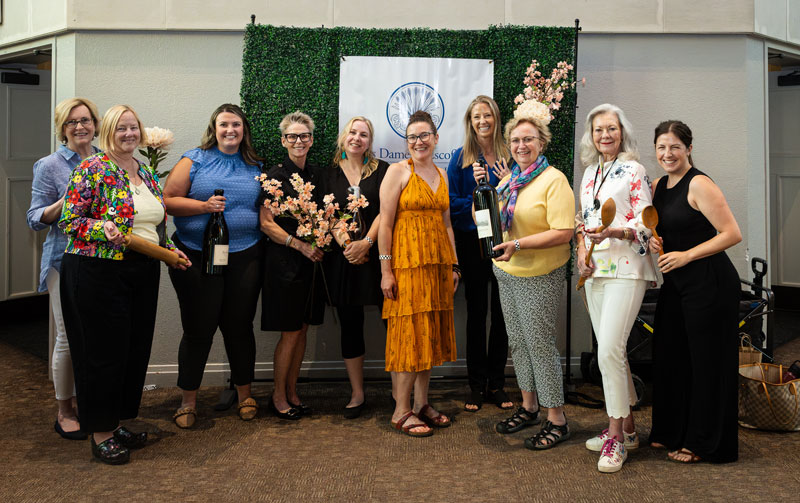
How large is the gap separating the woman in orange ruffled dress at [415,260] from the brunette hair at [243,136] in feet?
2.81

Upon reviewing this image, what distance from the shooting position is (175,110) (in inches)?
183

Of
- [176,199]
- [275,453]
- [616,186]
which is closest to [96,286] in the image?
[176,199]

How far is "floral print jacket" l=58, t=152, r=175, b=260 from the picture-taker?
3.10 m

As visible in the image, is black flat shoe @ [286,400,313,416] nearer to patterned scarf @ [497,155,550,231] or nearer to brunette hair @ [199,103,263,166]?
brunette hair @ [199,103,263,166]

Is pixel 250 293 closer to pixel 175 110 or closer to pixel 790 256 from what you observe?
pixel 175 110

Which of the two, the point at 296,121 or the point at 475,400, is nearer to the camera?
the point at 296,121

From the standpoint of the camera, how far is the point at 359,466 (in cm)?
329

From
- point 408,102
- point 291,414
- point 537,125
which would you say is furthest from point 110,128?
point 537,125

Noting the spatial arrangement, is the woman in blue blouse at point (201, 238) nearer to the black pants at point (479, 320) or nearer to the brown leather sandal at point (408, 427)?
the brown leather sandal at point (408, 427)

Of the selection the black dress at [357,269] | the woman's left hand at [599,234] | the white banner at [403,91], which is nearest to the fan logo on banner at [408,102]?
the white banner at [403,91]

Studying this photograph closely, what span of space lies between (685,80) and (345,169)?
8.07ft

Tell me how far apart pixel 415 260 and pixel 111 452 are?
1.70 m

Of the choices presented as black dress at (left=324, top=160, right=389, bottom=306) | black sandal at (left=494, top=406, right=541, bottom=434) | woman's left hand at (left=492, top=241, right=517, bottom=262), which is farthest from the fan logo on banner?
black sandal at (left=494, top=406, right=541, bottom=434)

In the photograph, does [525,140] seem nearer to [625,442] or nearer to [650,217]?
[650,217]
